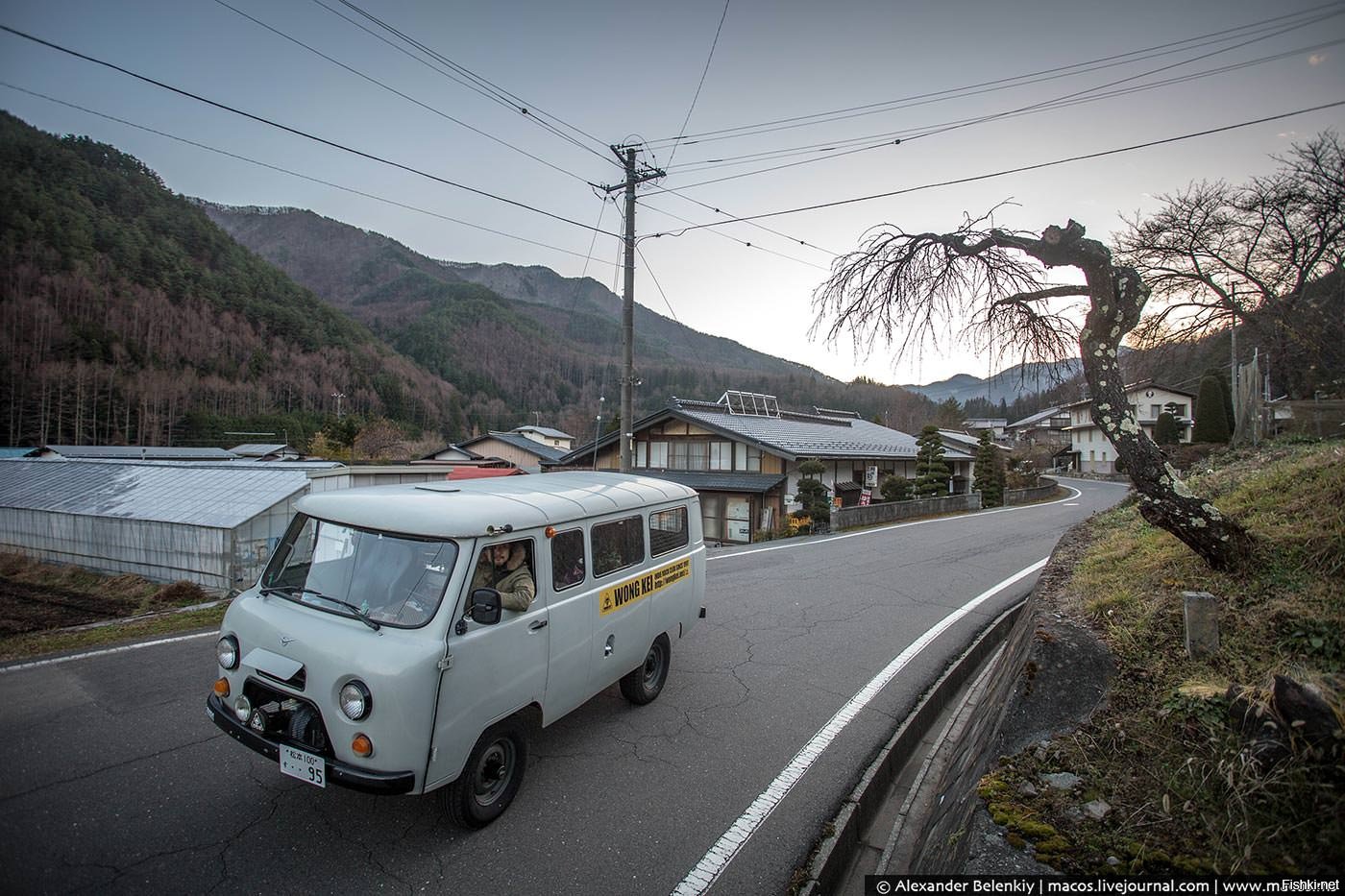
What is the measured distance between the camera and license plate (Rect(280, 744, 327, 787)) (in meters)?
3.14

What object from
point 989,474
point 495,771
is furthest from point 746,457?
point 495,771

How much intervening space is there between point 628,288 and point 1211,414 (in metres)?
34.5

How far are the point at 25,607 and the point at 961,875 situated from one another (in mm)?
15139

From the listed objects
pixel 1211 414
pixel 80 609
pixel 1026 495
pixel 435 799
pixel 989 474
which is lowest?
pixel 80 609

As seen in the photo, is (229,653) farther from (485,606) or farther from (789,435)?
(789,435)

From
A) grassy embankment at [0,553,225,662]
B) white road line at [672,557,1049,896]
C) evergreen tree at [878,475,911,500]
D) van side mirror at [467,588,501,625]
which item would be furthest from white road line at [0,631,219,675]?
evergreen tree at [878,475,911,500]

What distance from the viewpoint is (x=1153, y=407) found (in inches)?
1902

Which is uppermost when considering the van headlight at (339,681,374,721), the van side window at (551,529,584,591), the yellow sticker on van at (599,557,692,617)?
the van side window at (551,529,584,591)

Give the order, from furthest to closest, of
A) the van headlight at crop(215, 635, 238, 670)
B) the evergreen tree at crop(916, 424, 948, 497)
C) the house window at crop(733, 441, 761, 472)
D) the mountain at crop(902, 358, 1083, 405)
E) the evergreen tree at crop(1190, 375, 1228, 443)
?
the evergreen tree at crop(1190, 375, 1228, 443) < the evergreen tree at crop(916, 424, 948, 497) < the house window at crop(733, 441, 761, 472) < the mountain at crop(902, 358, 1083, 405) < the van headlight at crop(215, 635, 238, 670)

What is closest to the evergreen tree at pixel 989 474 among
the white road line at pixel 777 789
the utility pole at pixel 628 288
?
the utility pole at pixel 628 288

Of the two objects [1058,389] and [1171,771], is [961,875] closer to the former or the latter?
[1171,771]

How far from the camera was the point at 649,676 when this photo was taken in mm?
5535

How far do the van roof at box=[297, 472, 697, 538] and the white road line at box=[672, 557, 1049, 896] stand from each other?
7.70 feet

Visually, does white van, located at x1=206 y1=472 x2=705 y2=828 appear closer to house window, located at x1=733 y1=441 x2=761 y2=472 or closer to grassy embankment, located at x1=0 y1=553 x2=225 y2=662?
grassy embankment, located at x1=0 y1=553 x2=225 y2=662
